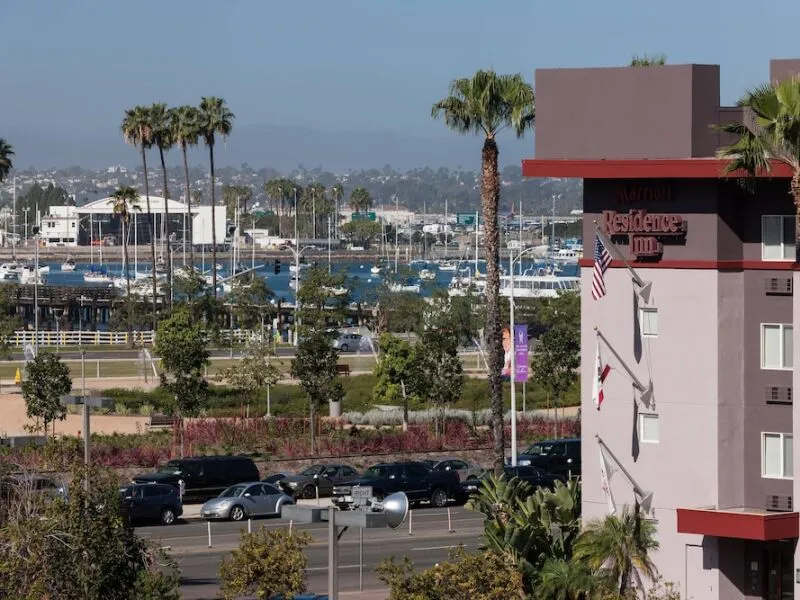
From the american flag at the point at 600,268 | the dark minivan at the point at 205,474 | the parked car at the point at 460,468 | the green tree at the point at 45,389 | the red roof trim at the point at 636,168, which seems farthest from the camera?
the green tree at the point at 45,389

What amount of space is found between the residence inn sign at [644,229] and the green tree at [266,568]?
10335 mm

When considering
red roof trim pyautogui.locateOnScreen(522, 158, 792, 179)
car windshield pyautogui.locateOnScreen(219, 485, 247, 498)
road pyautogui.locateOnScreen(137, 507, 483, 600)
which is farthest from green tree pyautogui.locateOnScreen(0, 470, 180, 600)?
car windshield pyautogui.locateOnScreen(219, 485, 247, 498)

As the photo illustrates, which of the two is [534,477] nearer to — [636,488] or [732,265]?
[636,488]

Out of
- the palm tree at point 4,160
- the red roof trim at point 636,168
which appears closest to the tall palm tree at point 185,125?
the palm tree at point 4,160

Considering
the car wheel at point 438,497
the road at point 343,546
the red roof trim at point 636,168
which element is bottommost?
the car wheel at point 438,497

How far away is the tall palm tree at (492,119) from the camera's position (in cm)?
5000

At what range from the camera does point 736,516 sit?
33.4m

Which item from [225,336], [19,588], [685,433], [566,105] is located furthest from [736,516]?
[225,336]

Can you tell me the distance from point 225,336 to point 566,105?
65539 millimetres

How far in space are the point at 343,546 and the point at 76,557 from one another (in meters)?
19.5

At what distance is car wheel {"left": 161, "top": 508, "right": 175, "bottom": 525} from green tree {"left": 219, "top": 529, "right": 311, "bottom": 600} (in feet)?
71.1

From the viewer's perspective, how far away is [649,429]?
1398 inches

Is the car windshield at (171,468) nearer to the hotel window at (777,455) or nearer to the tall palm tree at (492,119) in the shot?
the tall palm tree at (492,119)

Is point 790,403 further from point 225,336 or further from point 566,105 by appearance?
point 225,336
